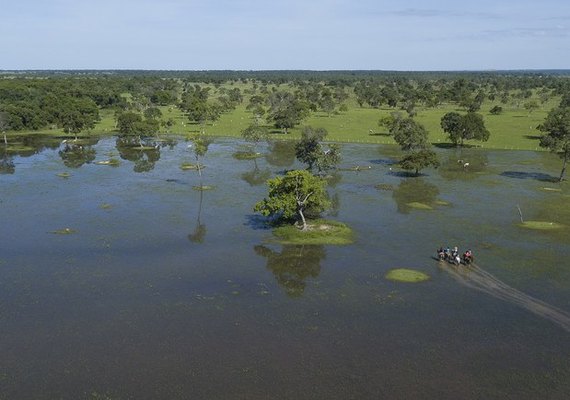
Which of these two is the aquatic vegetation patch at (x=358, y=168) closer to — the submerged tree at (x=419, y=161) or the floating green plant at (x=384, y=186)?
the submerged tree at (x=419, y=161)

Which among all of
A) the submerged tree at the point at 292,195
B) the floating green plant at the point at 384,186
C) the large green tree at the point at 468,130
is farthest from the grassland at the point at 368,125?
the submerged tree at the point at 292,195

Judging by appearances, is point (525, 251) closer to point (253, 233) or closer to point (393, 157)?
point (253, 233)

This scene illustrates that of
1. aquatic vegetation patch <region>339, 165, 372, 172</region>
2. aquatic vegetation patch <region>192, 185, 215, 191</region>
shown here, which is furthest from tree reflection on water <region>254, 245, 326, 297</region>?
aquatic vegetation patch <region>339, 165, 372, 172</region>

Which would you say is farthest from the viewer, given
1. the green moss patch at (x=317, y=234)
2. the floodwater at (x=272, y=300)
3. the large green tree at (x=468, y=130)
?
the large green tree at (x=468, y=130)

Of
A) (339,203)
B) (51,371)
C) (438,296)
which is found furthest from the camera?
(339,203)

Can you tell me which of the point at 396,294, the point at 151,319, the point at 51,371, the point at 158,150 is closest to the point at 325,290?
the point at 396,294

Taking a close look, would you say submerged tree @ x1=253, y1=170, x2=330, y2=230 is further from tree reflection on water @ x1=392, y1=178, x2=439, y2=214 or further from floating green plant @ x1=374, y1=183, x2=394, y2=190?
floating green plant @ x1=374, y1=183, x2=394, y2=190
